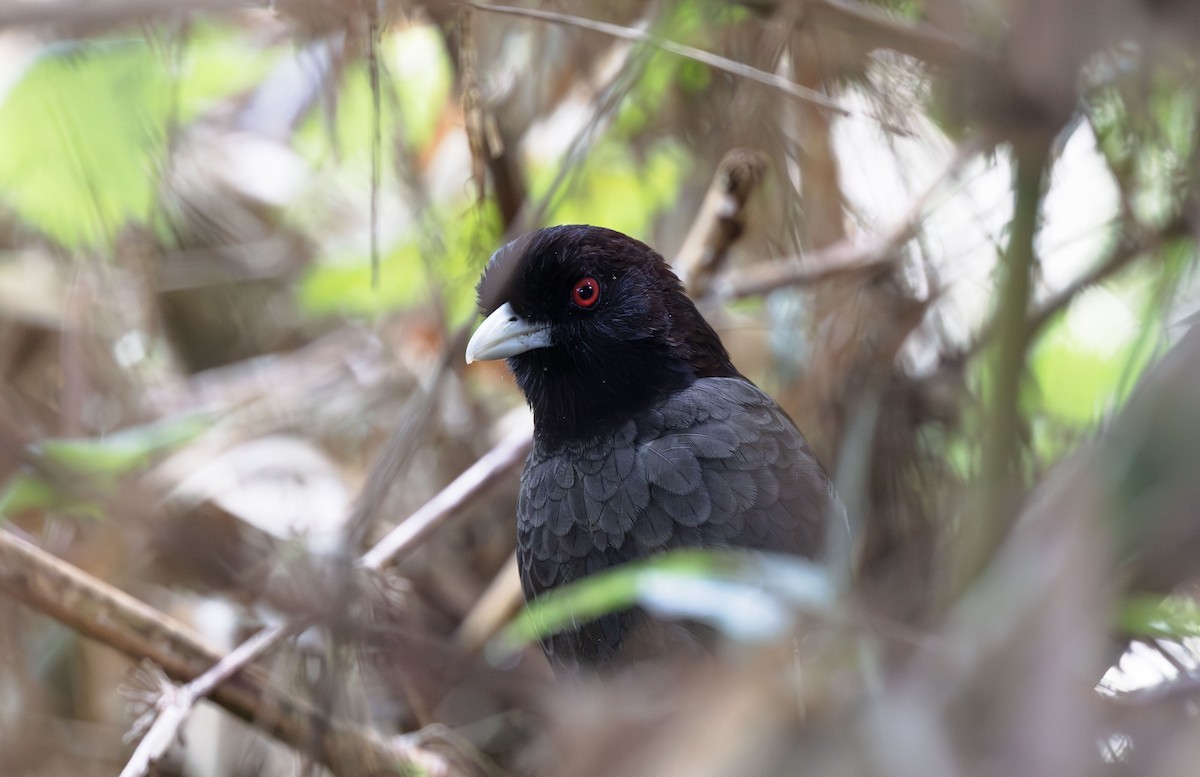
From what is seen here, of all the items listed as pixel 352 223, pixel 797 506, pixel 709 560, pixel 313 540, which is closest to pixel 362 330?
pixel 352 223

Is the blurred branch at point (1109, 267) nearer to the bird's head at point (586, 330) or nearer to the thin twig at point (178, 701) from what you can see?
the bird's head at point (586, 330)

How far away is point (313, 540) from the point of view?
3.11 m

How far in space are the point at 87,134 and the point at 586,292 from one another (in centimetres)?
169

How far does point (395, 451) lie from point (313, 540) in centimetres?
55

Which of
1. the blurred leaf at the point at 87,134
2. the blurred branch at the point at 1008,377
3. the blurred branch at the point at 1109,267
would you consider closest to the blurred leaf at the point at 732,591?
the blurred branch at the point at 1008,377

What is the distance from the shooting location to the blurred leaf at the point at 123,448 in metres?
2.51

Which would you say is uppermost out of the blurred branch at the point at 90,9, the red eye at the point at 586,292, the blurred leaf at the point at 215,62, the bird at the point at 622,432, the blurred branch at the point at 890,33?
the blurred branch at the point at 890,33

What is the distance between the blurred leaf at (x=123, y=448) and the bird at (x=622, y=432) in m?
1.01

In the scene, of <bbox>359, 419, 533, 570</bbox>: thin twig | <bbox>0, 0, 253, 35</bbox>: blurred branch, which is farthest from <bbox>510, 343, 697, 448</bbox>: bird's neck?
<bbox>0, 0, 253, 35</bbox>: blurred branch

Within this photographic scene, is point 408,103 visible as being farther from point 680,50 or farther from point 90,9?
point 90,9

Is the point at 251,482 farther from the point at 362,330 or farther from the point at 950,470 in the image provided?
the point at 950,470

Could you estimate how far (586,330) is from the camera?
3.00 m

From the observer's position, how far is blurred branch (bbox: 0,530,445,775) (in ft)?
7.72

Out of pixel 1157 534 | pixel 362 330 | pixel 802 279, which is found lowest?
pixel 362 330
